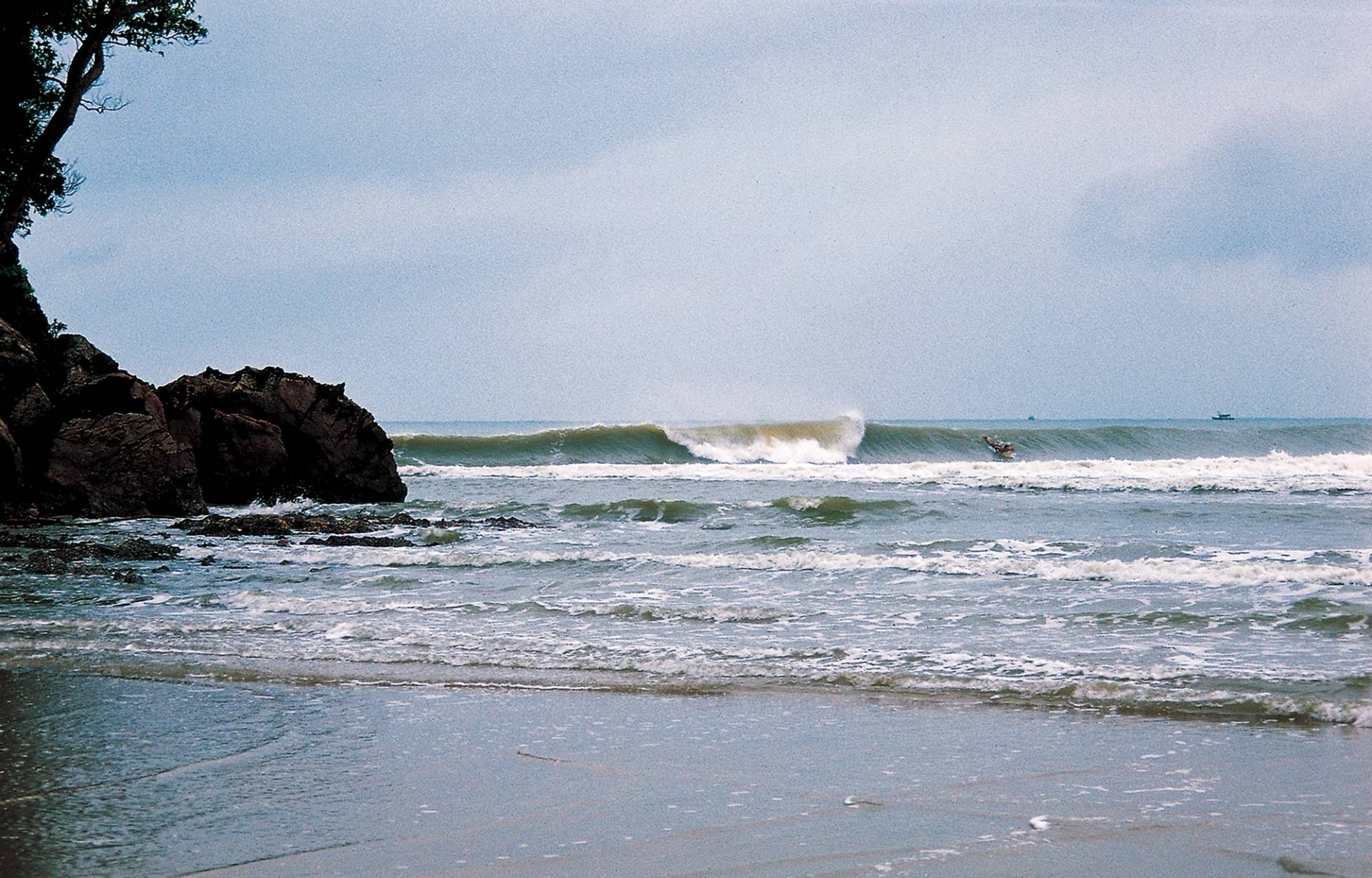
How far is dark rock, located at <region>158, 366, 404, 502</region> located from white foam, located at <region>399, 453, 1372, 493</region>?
8.55 metres

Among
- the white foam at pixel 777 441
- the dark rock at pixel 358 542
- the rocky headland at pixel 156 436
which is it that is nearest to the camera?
the dark rock at pixel 358 542

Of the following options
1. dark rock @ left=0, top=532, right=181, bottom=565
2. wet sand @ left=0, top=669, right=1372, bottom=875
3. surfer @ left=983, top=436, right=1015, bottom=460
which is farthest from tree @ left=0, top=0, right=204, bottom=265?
surfer @ left=983, top=436, right=1015, bottom=460

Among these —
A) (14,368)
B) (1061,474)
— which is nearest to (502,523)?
(14,368)

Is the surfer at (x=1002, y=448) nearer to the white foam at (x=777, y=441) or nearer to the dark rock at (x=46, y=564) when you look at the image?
the white foam at (x=777, y=441)

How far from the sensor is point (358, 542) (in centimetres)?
1443

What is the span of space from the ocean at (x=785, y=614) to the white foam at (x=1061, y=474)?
306cm

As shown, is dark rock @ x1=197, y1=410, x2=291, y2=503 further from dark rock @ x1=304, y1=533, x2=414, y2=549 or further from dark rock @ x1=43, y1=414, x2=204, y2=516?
dark rock @ x1=304, y1=533, x2=414, y2=549

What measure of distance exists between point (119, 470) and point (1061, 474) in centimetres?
1966

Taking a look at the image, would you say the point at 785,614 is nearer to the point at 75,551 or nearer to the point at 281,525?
the point at 75,551

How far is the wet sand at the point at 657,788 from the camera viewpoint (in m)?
3.43

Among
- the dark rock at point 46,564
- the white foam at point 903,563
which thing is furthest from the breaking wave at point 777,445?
the dark rock at point 46,564

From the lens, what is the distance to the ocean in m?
5.87

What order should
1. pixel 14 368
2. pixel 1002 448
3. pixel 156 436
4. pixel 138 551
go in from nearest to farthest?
pixel 138 551 < pixel 14 368 < pixel 156 436 < pixel 1002 448

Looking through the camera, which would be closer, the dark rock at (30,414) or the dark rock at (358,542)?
the dark rock at (358,542)
